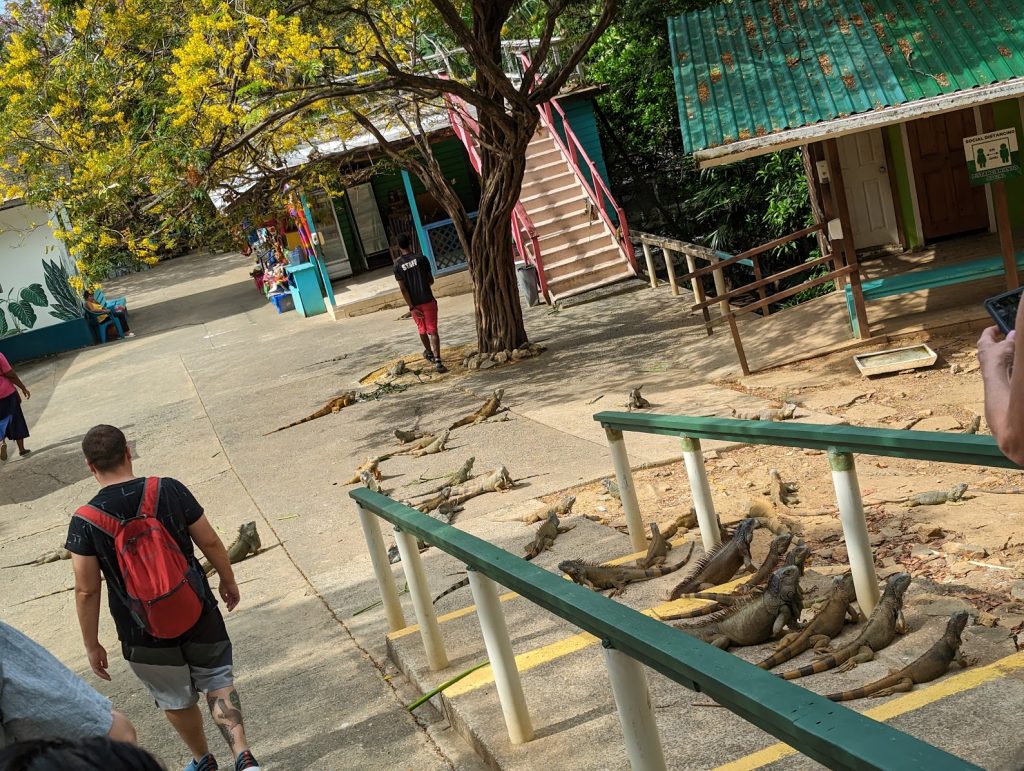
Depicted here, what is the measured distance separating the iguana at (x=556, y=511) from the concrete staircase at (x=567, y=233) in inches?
411

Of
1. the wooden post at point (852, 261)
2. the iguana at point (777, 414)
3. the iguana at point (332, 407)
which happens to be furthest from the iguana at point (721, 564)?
the iguana at point (332, 407)

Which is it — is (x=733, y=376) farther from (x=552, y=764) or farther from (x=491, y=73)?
(x=552, y=764)

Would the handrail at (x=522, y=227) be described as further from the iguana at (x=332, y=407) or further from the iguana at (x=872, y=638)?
the iguana at (x=872, y=638)

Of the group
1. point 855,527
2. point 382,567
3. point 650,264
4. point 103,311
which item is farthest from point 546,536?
point 103,311

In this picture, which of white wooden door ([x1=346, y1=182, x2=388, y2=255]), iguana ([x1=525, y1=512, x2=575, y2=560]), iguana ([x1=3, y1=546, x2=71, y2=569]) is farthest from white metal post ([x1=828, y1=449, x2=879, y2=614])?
white wooden door ([x1=346, y1=182, x2=388, y2=255])

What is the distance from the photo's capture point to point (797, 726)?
1938mm

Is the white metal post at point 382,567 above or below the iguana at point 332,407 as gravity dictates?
above

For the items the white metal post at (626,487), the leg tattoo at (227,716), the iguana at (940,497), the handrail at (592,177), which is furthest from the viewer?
the handrail at (592,177)

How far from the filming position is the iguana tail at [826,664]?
4023mm

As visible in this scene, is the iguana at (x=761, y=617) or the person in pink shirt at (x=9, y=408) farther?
the person in pink shirt at (x=9, y=408)

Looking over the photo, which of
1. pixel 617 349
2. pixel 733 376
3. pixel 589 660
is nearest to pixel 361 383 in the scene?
pixel 617 349

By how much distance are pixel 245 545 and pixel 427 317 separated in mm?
6560

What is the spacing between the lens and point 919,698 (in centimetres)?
352

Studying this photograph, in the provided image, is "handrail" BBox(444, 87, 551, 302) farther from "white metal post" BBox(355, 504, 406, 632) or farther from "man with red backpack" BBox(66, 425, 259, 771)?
"man with red backpack" BBox(66, 425, 259, 771)
